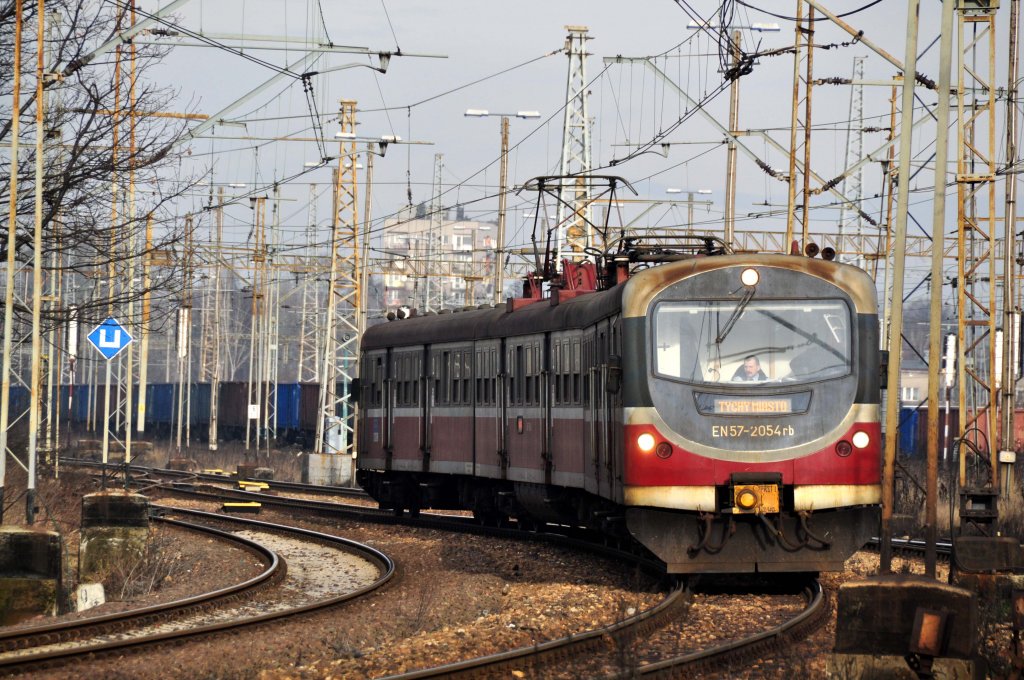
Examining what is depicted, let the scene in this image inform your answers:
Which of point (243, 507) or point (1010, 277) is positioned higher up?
point (1010, 277)

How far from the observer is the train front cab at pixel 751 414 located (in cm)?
1402

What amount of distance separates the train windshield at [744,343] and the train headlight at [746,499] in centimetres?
101

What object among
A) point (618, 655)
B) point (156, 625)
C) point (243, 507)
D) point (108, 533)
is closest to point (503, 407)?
point (108, 533)

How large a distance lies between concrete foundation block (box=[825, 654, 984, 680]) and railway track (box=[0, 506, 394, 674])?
538cm

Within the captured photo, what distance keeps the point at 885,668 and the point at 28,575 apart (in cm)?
875

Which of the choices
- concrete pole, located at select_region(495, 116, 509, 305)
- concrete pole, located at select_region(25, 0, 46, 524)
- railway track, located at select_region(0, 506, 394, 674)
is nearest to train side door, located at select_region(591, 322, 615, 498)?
railway track, located at select_region(0, 506, 394, 674)

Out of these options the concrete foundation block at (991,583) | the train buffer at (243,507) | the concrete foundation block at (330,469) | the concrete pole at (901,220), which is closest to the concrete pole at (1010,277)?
the concrete foundation block at (991,583)

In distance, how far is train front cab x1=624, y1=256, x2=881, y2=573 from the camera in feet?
46.0

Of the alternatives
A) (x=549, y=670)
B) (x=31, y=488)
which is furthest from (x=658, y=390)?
(x=31, y=488)

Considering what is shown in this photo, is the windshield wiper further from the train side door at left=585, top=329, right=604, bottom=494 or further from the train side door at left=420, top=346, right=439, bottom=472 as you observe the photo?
the train side door at left=420, top=346, right=439, bottom=472

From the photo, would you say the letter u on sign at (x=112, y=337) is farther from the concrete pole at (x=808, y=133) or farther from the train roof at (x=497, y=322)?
the concrete pole at (x=808, y=133)

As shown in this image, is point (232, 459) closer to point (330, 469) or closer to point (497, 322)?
point (330, 469)

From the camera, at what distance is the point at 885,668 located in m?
9.17

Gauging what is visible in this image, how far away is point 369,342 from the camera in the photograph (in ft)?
87.3
